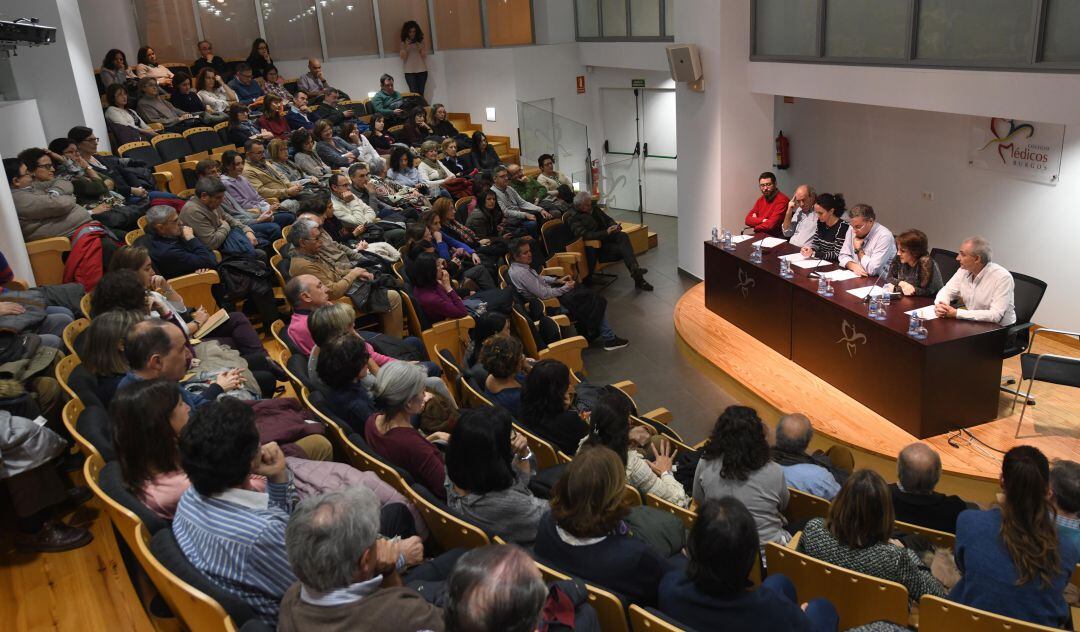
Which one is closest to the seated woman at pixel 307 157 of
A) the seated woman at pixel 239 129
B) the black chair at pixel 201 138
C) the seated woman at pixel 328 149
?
the seated woman at pixel 328 149

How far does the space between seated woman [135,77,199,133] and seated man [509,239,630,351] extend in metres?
4.34

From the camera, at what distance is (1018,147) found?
6707 mm

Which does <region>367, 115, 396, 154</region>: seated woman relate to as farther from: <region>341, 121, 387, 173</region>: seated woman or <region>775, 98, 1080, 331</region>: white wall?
<region>775, 98, 1080, 331</region>: white wall

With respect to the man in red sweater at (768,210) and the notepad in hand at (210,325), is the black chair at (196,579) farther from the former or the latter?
the man in red sweater at (768,210)

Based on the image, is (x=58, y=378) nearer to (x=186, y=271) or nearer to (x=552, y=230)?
(x=186, y=271)

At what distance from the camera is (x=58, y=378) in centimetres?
356

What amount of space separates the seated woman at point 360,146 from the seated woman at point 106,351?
542cm

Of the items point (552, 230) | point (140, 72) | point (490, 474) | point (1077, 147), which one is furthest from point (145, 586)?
point (140, 72)

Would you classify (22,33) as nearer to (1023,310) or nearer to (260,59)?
(260,59)

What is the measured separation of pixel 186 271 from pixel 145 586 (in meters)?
3.22

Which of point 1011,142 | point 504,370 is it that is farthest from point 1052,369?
point 504,370

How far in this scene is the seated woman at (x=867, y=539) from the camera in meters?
2.75

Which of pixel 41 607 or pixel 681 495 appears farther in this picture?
pixel 681 495

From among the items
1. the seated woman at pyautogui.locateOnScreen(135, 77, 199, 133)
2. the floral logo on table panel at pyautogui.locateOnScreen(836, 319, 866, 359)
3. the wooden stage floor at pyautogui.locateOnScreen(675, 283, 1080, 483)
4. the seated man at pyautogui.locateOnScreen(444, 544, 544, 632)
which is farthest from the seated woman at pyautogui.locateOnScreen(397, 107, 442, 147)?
the seated man at pyautogui.locateOnScreen(444, 544, 544, 632)
